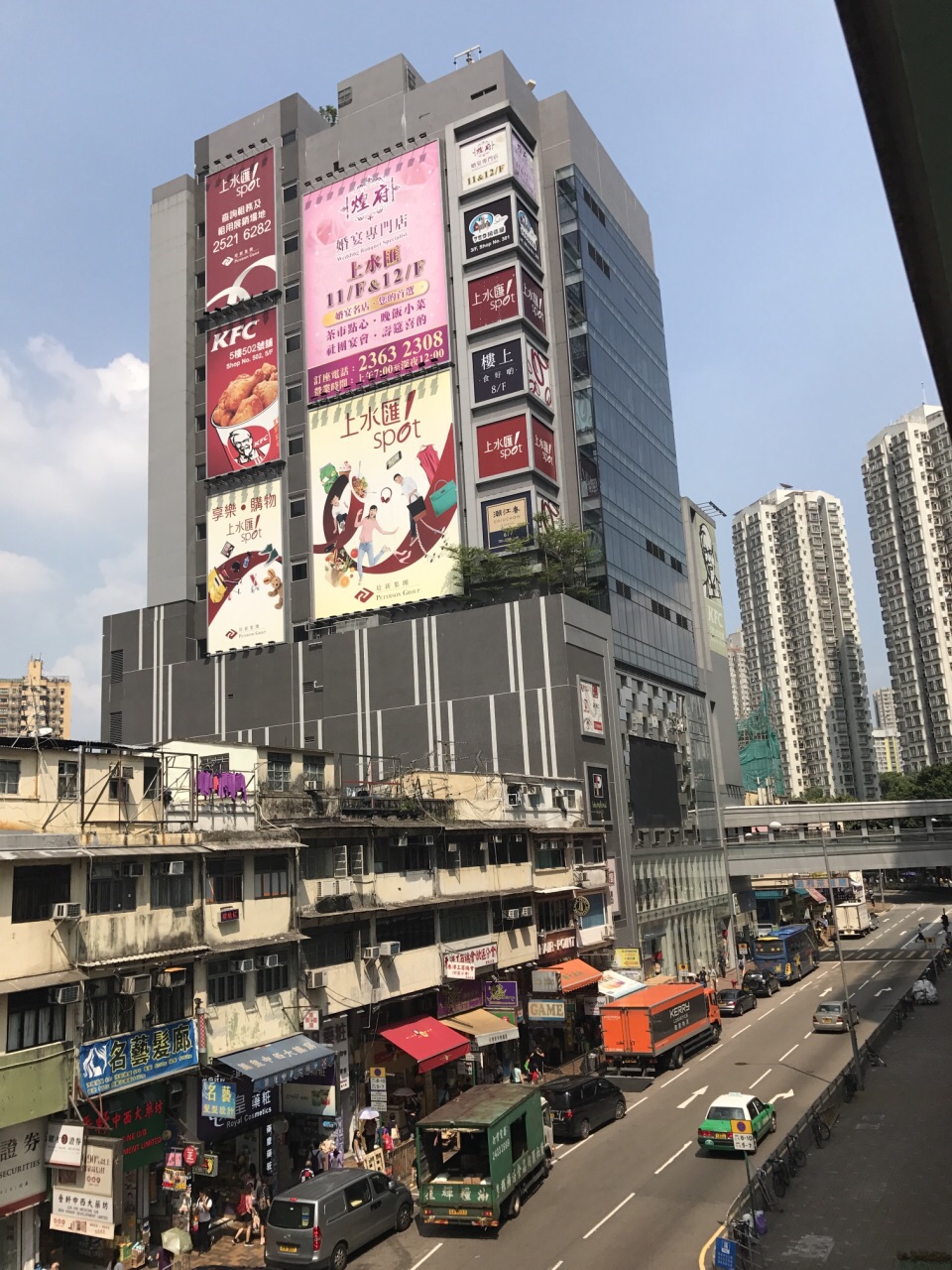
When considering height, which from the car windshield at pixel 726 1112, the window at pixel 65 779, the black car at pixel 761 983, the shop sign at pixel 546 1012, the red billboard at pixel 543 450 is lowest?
the black car at pixel 761 983

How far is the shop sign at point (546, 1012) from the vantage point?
43406mm

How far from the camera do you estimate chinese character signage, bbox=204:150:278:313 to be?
79.8 metres

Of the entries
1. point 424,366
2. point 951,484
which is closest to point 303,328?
point 424,366

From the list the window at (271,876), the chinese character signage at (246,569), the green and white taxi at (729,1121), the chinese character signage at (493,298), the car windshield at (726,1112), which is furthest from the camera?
the chinese character signage at (246,569)

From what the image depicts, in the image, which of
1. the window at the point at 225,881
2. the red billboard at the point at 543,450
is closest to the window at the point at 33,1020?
the window at the point at 225,881

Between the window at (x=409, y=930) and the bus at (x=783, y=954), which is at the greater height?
the window at (x=409, y=930)

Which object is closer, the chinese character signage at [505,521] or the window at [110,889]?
the window at [110,889]

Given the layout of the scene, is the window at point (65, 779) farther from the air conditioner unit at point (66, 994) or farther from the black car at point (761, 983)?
the black car at point (761, 983)

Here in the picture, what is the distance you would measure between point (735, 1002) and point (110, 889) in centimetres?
3965

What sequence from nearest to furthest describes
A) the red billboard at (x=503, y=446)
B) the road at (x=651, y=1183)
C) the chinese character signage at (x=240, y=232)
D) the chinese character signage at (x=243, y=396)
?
the road at (x=651, y=1183), the red billboard at (x=503, y=446), the chinese character signage at (x=243, y=396), the chinese character signage at (x=240, y=232)

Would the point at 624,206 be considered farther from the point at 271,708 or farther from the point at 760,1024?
the point at 760,1024

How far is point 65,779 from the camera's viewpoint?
26.5 metres

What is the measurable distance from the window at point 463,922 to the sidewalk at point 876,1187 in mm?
15207

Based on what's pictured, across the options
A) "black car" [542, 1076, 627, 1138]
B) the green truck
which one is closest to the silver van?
the green truck
